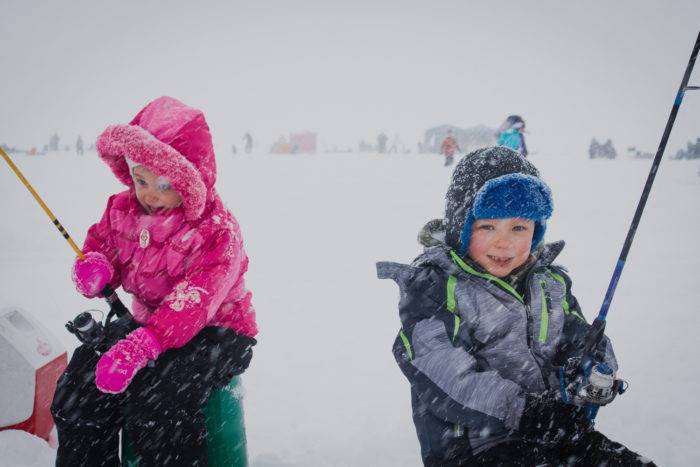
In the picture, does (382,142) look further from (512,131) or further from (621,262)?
(621,262)

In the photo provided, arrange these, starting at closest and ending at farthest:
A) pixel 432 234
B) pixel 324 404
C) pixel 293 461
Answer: pixel 432 234 → pixel 293 461 → pixel 324 404

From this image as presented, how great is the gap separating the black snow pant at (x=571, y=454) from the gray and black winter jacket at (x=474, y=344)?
0.23ft

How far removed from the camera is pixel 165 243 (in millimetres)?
1918

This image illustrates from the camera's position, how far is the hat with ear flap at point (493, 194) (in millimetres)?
1644

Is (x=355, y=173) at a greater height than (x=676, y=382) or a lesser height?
lesser

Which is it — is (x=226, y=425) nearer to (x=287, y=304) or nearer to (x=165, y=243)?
(x=165, y=243)

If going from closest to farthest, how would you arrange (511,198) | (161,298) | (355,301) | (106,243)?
(511,198) → (161,298) → (106,243) → (355,301)

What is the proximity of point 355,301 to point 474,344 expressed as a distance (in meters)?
3.02

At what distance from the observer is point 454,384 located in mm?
1490

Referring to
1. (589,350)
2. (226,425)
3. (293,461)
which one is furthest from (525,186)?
(293,461)

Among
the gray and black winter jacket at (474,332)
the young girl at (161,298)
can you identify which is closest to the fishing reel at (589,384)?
the gray and black winter jacket at (474,332)

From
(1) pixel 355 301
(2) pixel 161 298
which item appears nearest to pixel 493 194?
(2) pixel 161 298

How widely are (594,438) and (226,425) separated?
4.86 ft

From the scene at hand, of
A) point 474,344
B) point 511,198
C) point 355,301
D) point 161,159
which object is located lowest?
point 355,301
